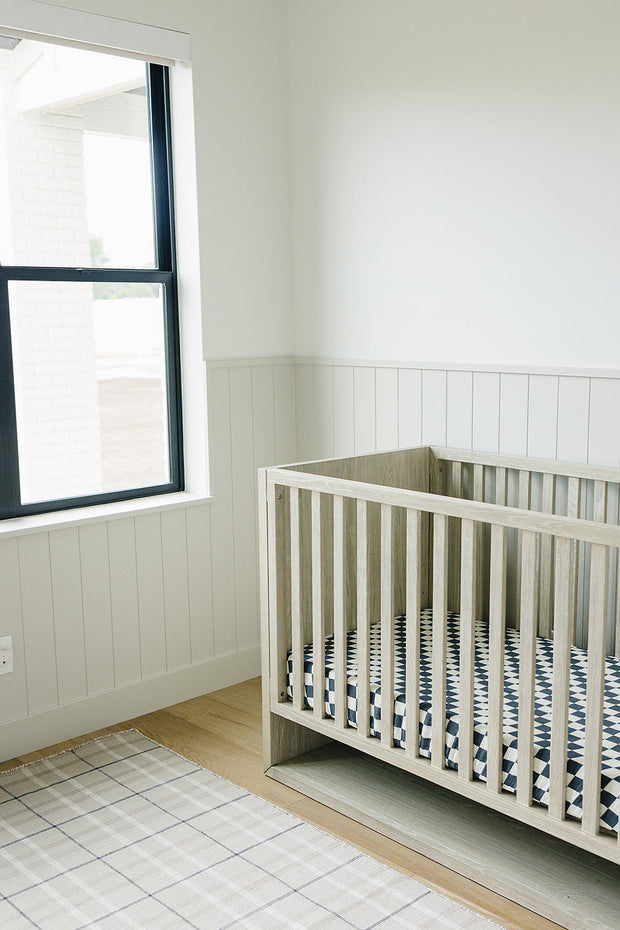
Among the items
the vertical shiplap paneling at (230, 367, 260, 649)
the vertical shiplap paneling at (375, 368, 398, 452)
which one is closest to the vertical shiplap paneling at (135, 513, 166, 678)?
the vertical shiplap paneling at (230, 367, 260, 649)

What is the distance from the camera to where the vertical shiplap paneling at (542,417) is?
8.57ft

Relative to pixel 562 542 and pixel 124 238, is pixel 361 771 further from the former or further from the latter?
pixel 124 238

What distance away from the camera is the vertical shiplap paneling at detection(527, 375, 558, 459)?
2613 mm

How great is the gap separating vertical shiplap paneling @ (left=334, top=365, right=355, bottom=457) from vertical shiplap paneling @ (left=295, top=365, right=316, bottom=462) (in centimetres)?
13

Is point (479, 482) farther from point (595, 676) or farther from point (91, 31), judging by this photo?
point (91, 31)

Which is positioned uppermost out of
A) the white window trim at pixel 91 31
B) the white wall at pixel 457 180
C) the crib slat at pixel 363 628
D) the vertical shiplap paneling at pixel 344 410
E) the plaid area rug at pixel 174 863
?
the white window trim at pixel 91 31

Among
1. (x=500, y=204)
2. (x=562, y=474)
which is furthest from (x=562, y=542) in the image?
(x=500, y=204)

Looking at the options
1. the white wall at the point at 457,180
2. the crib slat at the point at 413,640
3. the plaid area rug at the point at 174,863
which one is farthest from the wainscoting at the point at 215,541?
the crib slat at the point at 413,640

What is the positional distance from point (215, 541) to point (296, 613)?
2.53 feet

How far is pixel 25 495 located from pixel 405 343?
1288mm

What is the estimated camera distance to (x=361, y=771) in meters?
2.60

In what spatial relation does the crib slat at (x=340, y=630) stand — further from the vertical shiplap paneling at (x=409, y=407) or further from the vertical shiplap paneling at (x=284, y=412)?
the vertical shiplap paneling at (x=284, y=412)

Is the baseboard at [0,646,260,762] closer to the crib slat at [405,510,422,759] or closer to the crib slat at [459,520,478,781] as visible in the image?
the crib slat at [405,510,422,759]

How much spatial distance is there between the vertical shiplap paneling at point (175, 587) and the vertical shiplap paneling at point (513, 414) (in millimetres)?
1091
